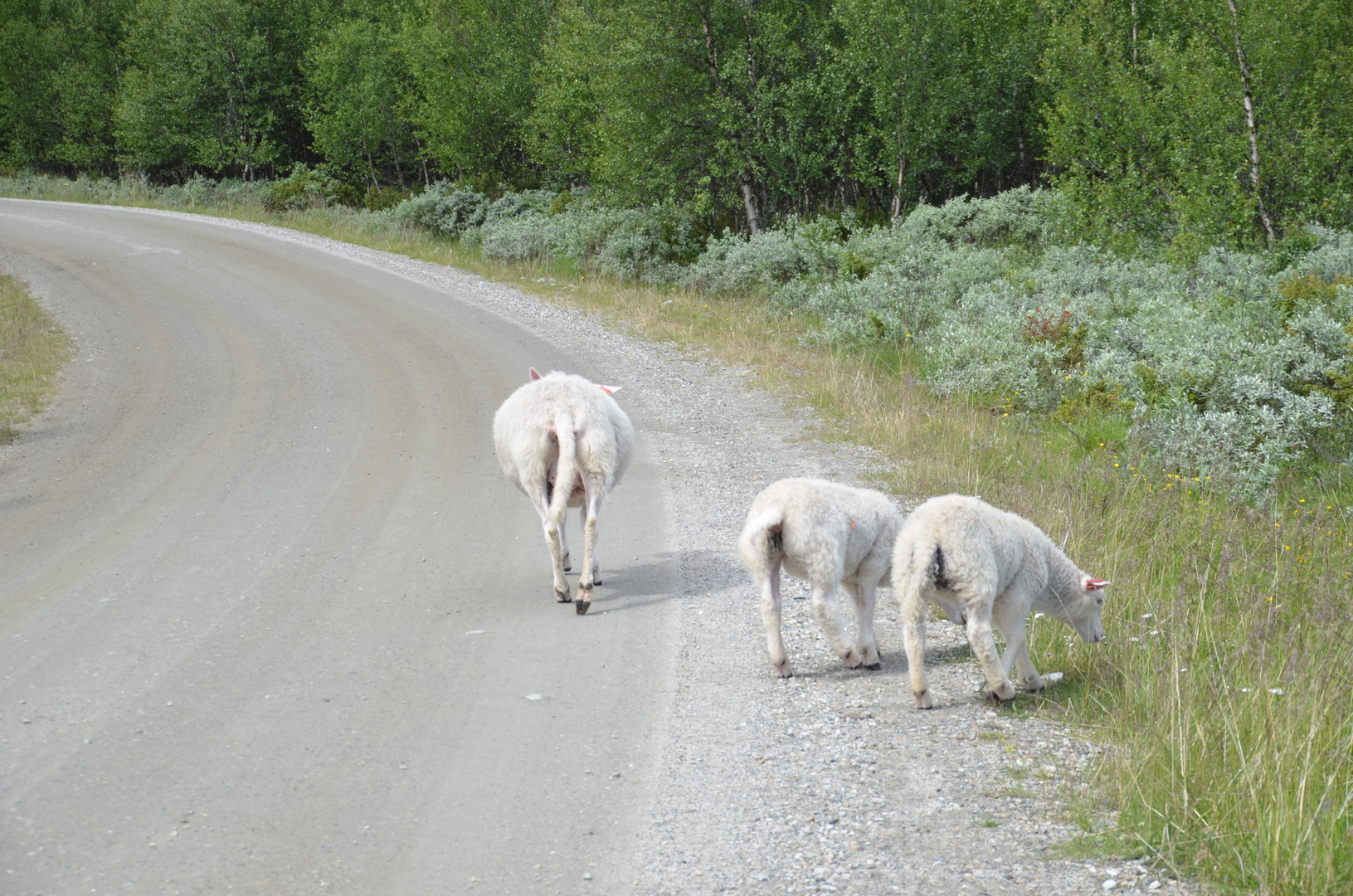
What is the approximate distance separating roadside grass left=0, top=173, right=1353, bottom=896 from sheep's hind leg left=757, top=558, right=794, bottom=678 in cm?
72

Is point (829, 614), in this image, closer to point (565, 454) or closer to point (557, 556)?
point (557, 556)

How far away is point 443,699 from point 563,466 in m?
2.17

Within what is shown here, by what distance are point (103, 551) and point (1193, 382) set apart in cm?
1082

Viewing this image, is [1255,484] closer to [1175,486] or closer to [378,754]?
[1175,486]

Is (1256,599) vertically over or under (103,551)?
over

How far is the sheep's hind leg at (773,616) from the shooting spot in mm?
6273

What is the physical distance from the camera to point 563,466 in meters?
7.91

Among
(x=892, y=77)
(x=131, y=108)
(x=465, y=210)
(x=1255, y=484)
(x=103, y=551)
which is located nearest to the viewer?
(x=103, y=551)

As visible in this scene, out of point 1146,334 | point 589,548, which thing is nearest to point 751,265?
point 1146,334

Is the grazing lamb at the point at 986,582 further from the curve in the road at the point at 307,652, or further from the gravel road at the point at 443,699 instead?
the curve in the road at the point at 307,652

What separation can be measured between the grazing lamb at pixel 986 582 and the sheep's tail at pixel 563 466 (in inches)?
107

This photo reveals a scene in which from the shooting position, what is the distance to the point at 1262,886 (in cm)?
389

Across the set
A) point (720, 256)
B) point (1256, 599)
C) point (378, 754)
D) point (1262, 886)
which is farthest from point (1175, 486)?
point (720, 256)

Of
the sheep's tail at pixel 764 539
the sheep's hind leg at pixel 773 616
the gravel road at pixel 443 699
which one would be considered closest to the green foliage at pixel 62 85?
the gravel road at pixel 443 699
